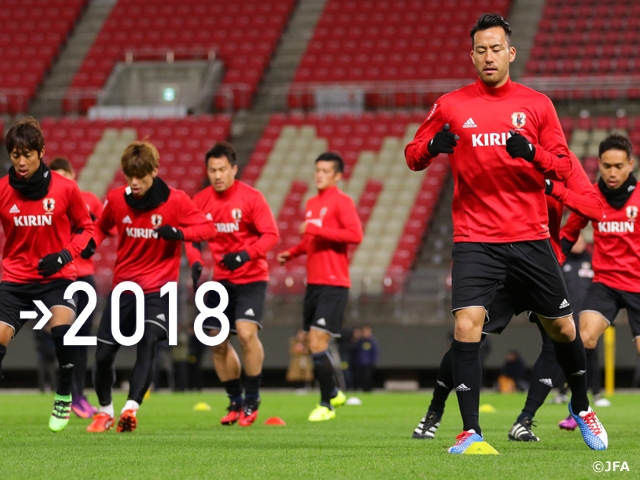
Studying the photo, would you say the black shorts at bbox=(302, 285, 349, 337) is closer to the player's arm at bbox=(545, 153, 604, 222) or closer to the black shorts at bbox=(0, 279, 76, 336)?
the black shorts at bbox=(0, 279, 76, 336)

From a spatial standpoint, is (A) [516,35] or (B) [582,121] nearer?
(B) [582,121]

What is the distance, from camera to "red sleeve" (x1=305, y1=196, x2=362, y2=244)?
36.4ft

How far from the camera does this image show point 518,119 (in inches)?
264

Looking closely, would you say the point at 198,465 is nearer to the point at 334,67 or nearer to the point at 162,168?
the point at 162,168

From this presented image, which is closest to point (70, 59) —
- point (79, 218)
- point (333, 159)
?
point (333, 159)

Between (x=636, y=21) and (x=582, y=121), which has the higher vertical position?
(x=636, y=21)

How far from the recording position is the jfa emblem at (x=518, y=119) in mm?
6684

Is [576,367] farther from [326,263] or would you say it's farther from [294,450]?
[326,263]

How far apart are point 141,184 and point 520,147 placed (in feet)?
12.6

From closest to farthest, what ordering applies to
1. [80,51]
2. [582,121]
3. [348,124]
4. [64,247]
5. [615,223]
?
[64,247] < [615,223] < [582,121] < [348,124] < [80,51]

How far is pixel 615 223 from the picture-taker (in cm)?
931

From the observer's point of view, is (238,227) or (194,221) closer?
(194,221)

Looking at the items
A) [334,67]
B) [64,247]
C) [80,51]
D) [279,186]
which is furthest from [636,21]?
[64,247]

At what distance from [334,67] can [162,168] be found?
20.4 ft
